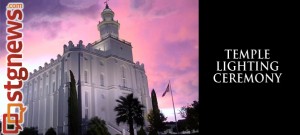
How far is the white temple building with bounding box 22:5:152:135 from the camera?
4400 cm

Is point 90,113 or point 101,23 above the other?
point 101,23

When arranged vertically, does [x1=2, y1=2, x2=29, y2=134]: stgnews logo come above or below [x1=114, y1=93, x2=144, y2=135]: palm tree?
above

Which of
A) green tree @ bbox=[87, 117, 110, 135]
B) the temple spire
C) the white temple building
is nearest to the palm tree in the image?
green tree @ bbox=[87, 117, 110, 135]

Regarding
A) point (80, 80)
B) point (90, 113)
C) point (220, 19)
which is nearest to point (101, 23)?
point (80, 80)

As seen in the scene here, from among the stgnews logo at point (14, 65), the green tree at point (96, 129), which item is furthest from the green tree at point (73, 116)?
the stgnews logo at point (14, 65)

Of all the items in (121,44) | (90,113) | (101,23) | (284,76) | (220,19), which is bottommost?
(90,113)

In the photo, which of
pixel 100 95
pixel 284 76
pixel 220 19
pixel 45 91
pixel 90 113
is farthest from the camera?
pixel 45 91

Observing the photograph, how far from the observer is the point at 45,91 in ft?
172

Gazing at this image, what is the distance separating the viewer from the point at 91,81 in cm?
4588

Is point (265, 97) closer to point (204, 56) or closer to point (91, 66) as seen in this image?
point (204, 56)

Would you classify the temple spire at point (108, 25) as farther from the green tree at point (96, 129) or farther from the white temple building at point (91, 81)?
the green tree at point (96, 129)

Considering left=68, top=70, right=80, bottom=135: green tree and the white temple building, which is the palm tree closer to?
left=68, top=70, right=80, bottom=135: green tree

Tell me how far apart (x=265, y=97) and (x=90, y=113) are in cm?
3695

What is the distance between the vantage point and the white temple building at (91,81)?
44.0 m
